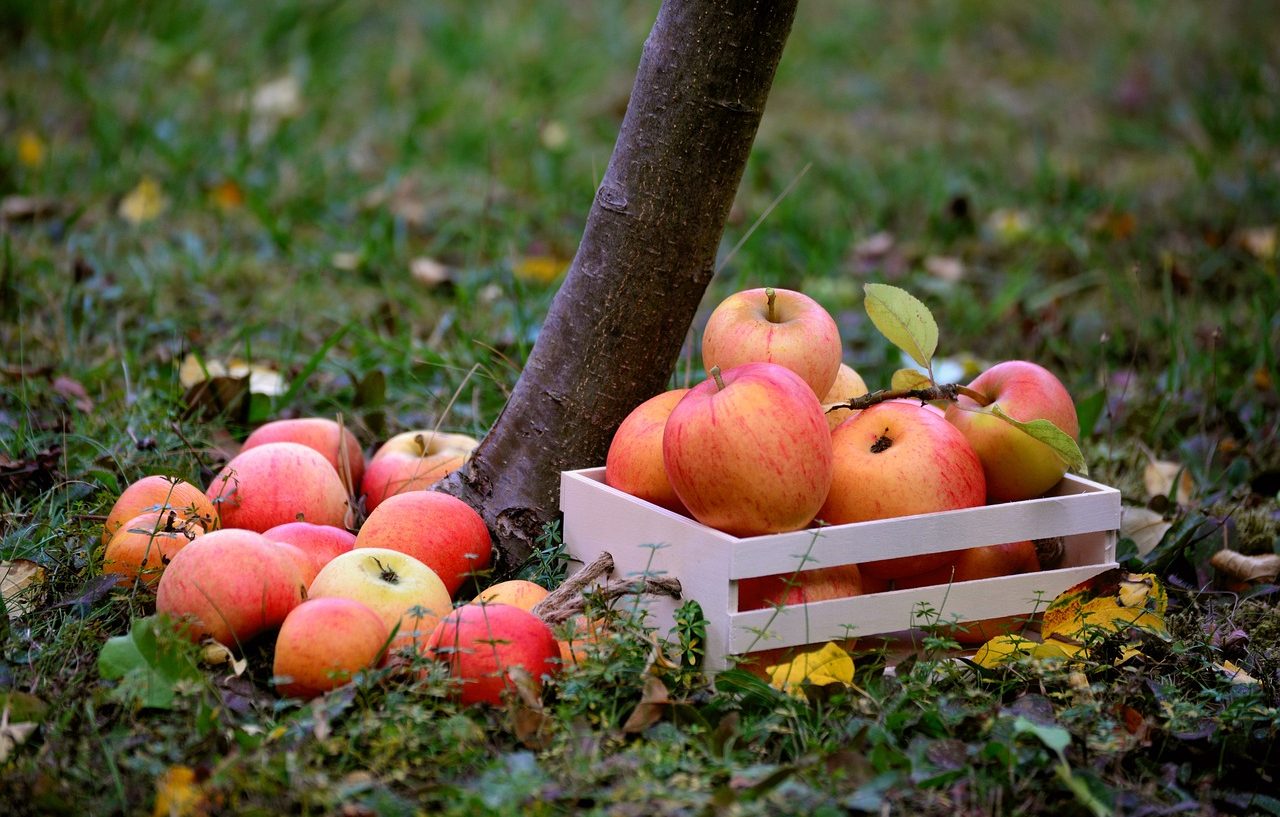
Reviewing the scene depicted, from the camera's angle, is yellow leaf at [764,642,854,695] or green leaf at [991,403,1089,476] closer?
yellow leaf at [764,642,854,695]

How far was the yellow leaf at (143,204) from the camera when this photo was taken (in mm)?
4145

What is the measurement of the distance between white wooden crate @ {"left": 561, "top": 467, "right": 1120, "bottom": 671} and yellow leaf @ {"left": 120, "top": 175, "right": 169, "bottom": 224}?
9.01 ft

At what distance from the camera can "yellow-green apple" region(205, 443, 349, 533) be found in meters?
2.14

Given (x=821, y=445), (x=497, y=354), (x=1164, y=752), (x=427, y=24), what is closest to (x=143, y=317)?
(x=497, y=354)

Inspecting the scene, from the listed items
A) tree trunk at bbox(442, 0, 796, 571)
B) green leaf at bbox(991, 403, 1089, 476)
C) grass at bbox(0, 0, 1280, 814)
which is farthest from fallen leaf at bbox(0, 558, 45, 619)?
Result: green leaf at bbox(991, 403, 1089, 476)

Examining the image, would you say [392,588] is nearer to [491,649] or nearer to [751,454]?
[491,649]

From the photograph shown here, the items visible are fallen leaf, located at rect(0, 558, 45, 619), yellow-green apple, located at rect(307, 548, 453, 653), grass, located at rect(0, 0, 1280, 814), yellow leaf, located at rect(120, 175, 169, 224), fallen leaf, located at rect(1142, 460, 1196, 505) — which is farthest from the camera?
yellow leaf, located at rect(120, 175, 169, 224)

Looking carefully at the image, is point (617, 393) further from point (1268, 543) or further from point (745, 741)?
point (1268, 543)

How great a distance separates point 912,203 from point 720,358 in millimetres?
2898

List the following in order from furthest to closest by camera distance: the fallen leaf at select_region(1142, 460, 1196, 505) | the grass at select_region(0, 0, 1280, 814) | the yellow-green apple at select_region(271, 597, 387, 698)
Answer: the fallen leaf at select_region(1142, 460, 1196, 505), the yellow-green apple at select_region(271, 597, 387, 698), the grass at select_region(0, 0, 1280, 814)

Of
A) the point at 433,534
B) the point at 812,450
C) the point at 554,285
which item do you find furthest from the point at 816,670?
the point at 554,285

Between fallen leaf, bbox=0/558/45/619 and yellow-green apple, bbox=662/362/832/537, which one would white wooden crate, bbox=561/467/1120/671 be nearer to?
yellow-green apple, bbox=662/362/832/537

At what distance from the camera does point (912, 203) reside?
15.3 feet

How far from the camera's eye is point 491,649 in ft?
5.54
